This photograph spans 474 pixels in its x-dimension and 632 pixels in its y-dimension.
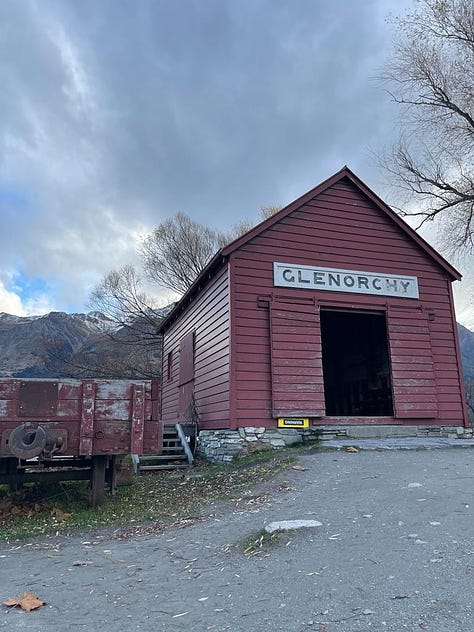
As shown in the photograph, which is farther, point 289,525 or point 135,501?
point 135,501

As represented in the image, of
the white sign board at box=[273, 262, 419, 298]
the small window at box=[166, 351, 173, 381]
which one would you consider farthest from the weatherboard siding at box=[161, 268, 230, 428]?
the white sign board at box=[273, 262, 419, 298]

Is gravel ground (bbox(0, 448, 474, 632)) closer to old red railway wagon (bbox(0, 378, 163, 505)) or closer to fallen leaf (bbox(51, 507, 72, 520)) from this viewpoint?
fallen leaf (bbox(51, 507, 72, 520))

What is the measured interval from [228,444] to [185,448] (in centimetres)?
195

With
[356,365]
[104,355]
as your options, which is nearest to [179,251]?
[104,355]

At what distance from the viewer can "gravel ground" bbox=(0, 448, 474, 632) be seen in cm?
288

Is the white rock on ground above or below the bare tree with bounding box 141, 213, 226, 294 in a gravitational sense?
below

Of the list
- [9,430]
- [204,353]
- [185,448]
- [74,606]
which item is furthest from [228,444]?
[74,606]

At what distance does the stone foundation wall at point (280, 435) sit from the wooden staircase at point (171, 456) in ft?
1.80

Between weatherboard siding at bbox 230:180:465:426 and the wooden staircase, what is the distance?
6.60 feet

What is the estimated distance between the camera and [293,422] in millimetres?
9891

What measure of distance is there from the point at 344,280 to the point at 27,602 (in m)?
8.99

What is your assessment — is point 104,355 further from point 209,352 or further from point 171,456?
point 171,456

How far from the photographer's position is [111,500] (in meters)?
6.80

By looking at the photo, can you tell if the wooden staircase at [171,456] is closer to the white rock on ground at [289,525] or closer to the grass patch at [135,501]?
the grass patch at [135,501]
